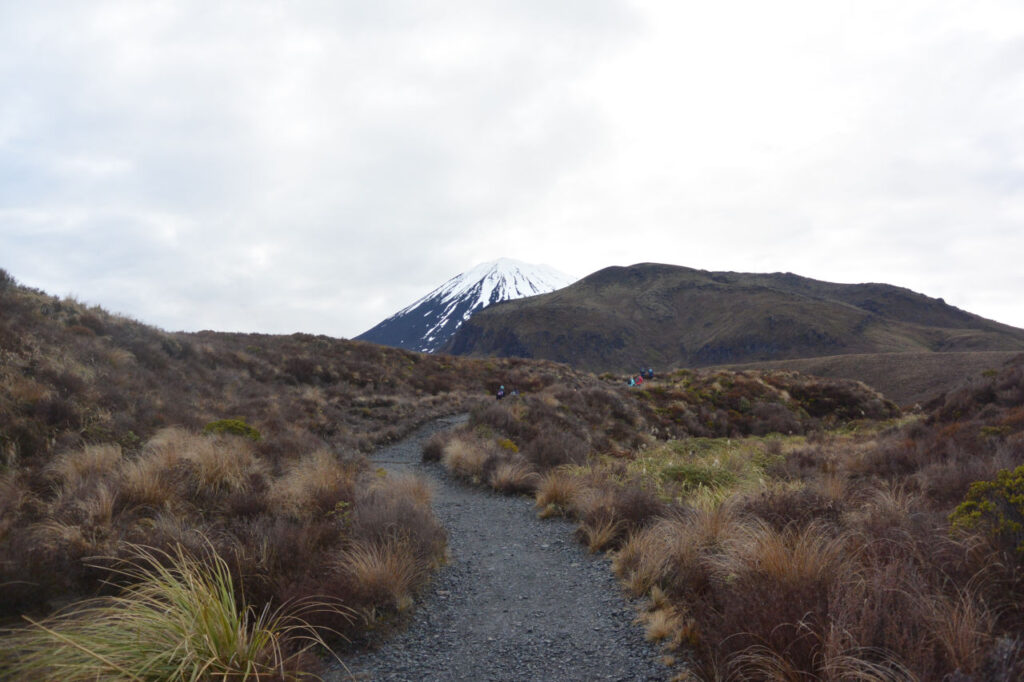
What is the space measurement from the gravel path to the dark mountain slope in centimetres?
10352

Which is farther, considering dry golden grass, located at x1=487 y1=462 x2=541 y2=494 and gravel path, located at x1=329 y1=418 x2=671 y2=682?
dry golden grass, located at x1=487 y1=462 x2=541 y2=494

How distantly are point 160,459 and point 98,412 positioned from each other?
3.40 m

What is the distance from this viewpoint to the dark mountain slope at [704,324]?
100500mm

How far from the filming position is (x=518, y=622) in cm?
458

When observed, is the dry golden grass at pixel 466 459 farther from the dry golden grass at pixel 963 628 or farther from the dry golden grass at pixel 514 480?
the dry golden grass at pixel 963 628

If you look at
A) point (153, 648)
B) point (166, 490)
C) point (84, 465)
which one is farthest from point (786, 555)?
point (84, 465)

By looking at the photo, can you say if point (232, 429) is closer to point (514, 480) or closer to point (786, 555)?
point (514, 480)

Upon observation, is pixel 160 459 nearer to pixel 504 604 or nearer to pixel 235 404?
pixel 504 604

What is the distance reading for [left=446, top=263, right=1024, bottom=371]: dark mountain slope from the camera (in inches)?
3957

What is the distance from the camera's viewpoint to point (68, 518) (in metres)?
4.69

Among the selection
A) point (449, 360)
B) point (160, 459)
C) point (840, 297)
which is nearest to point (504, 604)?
point (160, 459)

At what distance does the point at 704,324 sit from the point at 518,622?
128 m

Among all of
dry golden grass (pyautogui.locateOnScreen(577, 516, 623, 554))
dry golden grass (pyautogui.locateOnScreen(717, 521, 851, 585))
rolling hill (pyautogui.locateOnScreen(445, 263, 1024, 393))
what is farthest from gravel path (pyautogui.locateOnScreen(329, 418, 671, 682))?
rolling hill (pyautogui.locateOnScreen(445, 263, 1024, 393))

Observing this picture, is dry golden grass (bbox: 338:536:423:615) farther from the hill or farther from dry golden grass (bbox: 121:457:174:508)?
the hill
